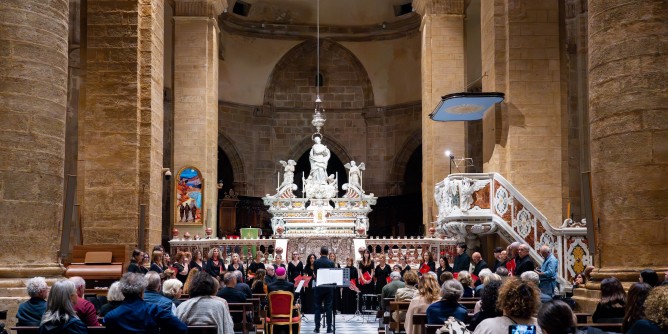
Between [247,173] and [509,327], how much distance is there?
1086 inches

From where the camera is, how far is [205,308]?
7344mm

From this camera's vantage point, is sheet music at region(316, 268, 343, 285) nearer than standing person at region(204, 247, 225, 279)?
Yes

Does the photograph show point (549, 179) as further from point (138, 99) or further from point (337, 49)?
point (337, 49)

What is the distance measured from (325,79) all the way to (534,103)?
57.9 ft

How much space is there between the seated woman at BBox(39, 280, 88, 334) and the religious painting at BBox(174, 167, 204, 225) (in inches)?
Answer: 640

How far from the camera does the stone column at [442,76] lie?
2358 centimetres

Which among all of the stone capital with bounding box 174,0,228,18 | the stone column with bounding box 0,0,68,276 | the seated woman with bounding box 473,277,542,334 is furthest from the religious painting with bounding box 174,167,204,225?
the seated woman with bounding box 473,277,542,334

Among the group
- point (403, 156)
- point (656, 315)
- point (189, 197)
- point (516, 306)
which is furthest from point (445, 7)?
point (656, 315)

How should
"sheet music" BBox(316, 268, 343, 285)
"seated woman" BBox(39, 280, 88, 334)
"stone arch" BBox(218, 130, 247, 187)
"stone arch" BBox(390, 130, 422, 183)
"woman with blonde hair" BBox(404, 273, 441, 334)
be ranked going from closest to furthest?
"seated woman" BBox(39, 280, 88, 334)
"woman with blonde hair" BBox(404, 273, 441, 334)
"sheet music" BBox(316, 268, 343, 285)
"stone arch" BBox(218, 130, 247, 187)
"stone arch" BBox(390, 130, 422, 183)

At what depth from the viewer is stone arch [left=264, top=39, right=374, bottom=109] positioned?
33.6 m

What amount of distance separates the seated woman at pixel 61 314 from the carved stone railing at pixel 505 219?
33.4 ft

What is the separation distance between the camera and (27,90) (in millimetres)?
9516

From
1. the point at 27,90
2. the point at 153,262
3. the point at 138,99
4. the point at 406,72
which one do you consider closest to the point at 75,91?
the point at 138,99

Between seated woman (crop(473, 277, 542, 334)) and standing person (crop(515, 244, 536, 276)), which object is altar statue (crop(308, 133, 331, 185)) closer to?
standing person (crop(515, 244, 536, 276))
